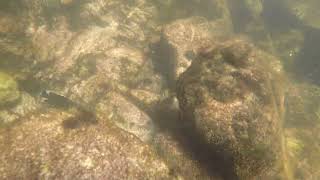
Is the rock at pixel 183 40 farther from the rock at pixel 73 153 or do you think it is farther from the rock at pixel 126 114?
the rock at pixel 73 153

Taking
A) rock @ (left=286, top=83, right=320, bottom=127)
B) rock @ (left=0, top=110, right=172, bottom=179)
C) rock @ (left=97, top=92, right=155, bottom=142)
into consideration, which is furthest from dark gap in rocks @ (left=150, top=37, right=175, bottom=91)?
rock @ (left=286, top=83, right=320, bottom=127)

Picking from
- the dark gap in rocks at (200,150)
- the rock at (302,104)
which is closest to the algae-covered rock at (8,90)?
the dark gap in rocks at (200,150)

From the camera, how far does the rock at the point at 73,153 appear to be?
429 inches

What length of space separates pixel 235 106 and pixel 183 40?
8.43 meters

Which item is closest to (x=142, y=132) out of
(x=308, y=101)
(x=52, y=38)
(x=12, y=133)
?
(x=12, y=133)

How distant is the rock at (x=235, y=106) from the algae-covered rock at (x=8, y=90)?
6959 millimetres

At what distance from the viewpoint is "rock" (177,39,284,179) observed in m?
12.2

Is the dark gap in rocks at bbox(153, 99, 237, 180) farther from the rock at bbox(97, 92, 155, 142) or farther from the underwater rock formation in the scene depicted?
the underwater rock formation

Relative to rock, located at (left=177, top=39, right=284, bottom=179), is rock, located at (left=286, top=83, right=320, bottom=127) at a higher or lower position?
lower

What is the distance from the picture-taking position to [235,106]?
13180 millimetres

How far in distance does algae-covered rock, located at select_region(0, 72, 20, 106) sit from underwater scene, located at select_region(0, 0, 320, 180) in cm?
4

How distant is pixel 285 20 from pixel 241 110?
22970mm

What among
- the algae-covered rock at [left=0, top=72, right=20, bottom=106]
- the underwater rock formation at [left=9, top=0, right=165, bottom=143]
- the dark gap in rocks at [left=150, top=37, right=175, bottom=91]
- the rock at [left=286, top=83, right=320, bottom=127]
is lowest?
the rock at [left=286, top=83, right=320, bottom=127]

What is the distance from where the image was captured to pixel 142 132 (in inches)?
596
